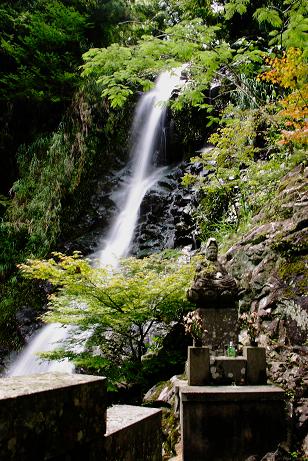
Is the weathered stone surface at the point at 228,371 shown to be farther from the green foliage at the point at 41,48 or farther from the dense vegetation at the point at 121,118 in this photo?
the green foliage at the point at 41,48

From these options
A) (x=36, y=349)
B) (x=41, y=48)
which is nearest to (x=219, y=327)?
(x=36, y=349)

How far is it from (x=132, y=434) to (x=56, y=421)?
1.00 meters

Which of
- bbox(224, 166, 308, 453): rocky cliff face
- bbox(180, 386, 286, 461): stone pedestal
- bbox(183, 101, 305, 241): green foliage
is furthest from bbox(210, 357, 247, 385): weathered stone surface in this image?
bbox(183, 101, 305, 241): green foliage

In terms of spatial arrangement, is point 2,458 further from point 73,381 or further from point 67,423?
point 73,381

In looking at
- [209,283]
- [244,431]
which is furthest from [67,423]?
[209,283]

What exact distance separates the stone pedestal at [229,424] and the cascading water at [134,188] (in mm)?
6403

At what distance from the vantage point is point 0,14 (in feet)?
56.2

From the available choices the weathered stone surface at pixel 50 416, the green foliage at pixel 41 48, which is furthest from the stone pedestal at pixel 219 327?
the green foliage at pixel 41 48

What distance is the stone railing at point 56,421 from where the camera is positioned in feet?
4.52

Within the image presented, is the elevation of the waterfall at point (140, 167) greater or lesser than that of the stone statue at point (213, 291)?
greater

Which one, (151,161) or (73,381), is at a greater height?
(151,161)

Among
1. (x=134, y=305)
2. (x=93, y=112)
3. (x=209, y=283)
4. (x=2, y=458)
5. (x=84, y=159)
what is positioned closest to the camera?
(x=2, y=458)

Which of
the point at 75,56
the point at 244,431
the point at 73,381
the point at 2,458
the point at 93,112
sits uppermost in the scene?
the point at 75,56

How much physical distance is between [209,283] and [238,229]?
4.34 m
